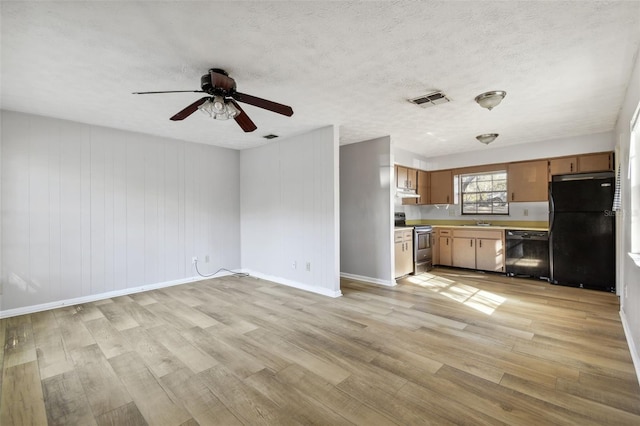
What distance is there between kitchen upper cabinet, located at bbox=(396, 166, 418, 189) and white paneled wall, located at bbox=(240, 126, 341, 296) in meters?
1.70

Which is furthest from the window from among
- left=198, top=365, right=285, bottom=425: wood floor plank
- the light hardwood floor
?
left=198, top=365, right=285, bottom=425: wood floor plank

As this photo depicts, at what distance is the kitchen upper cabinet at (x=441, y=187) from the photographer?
624 centimetres

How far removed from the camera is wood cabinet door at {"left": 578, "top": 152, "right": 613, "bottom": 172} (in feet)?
14.9

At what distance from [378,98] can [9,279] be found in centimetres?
472

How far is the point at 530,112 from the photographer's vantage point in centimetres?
362

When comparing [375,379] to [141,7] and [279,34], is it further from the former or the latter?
[141,7]

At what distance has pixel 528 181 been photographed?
5.29m

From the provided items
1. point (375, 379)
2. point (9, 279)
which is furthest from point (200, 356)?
point (9, 279)

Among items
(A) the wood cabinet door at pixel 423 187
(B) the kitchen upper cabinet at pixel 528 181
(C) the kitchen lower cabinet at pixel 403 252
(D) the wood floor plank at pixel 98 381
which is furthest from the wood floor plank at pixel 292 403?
(B) the kitchen upper cabinet at pixel 528 181

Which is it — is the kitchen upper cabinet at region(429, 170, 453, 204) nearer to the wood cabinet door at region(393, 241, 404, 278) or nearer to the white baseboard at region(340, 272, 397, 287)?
the wood cabinet door at region(393, 241, 404, 278)

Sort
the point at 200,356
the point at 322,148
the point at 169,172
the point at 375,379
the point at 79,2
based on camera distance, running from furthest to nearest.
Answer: the point at 169,172 → the point at 322,148 → the point at 200,356 → the point at 375,379 → the point at 79,2

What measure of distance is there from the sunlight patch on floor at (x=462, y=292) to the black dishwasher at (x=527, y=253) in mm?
1252

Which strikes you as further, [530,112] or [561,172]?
[561,172]

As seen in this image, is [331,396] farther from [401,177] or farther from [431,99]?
[401,177]
